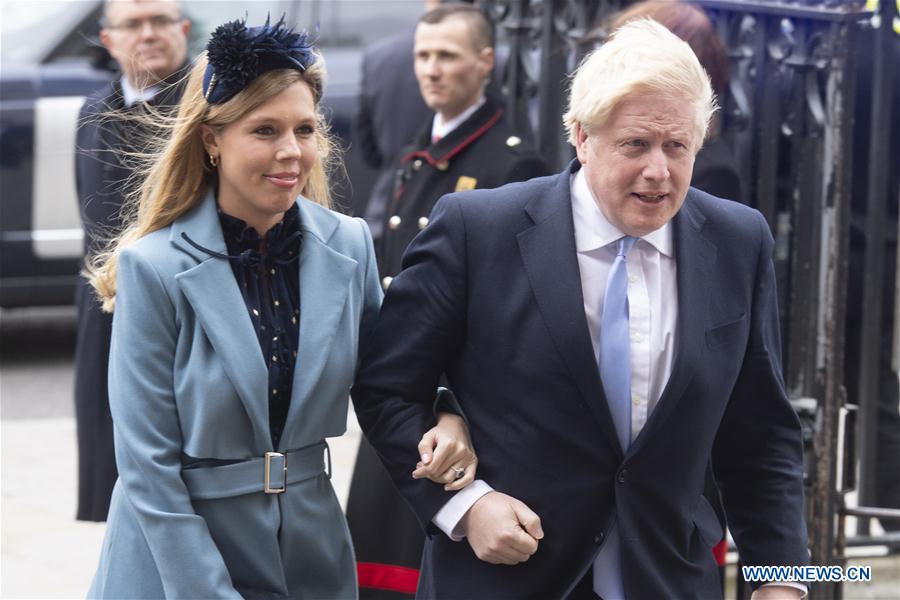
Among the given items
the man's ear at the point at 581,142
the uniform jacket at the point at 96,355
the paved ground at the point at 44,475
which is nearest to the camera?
the man's ear at the point at 581,142

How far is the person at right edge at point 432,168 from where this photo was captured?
13.2ft

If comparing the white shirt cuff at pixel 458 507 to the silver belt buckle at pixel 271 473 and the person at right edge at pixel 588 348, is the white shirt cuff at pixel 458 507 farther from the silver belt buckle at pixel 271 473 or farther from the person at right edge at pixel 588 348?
the silver belt buckle at pixel 271 473

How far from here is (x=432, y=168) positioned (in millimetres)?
4633

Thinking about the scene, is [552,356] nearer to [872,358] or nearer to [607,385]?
[607,385]

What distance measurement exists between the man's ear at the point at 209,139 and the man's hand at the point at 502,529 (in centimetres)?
84

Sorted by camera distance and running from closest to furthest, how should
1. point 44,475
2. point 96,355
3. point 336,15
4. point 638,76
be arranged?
point 638,76
point 96,355
point 44,475
point 336,15

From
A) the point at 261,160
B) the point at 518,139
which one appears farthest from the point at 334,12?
the point at 261,160

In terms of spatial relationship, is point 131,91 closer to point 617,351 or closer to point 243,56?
point 243,56

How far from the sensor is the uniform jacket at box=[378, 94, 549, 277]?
4.52 meters

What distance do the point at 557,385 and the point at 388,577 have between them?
154 centimetres

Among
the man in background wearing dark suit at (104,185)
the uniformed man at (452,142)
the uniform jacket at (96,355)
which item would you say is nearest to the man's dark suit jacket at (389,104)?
the uniformed man at (452,142)

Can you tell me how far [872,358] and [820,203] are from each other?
0.81 m

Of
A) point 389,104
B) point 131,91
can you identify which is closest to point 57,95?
point 389,104

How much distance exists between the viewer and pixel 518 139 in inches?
180
